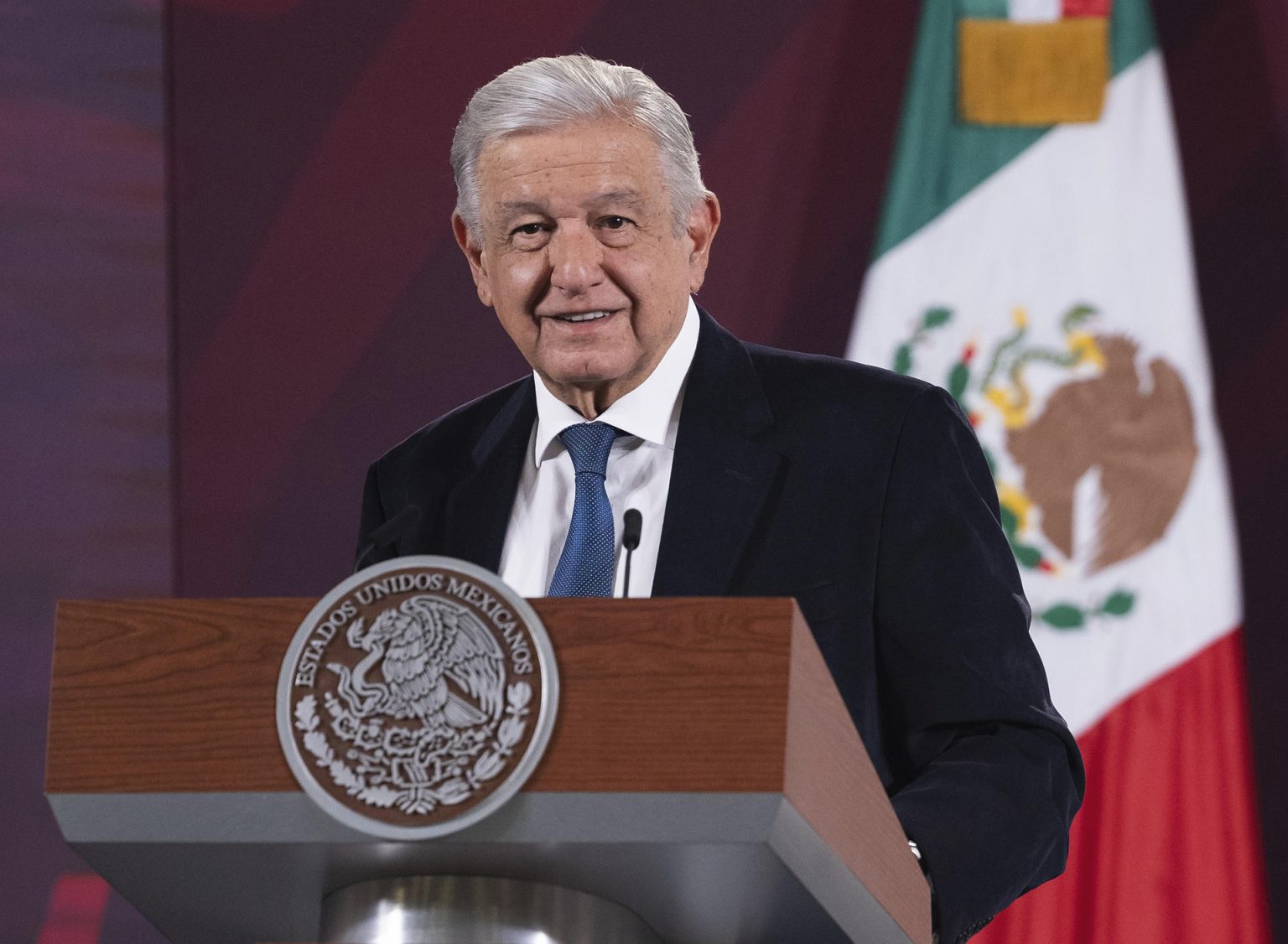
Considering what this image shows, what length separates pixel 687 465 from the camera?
181 cm

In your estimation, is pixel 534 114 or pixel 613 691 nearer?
pixel 613 691

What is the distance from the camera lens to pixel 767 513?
180 centimetres

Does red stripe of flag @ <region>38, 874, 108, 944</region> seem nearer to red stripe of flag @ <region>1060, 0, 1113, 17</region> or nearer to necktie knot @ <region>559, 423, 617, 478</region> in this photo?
necktie knot @ <region>559, 423, 617, 478</region>

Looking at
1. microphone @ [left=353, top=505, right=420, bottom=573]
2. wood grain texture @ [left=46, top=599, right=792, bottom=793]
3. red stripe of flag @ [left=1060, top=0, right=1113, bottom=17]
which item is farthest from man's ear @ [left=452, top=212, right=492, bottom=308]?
red stripe of flag @ [left=1060, top=0, right=1113, bottom=17]

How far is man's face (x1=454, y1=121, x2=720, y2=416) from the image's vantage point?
1.89 m

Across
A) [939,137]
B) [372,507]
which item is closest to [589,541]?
[372,507]

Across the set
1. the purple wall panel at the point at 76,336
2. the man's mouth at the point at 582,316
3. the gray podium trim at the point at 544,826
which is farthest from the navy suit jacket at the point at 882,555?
the purple wall panel at the point at 76,336

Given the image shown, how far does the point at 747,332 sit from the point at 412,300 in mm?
714

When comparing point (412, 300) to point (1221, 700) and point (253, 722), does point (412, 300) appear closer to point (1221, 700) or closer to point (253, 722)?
point (1221, 700)

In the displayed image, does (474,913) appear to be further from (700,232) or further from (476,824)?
(700,232)

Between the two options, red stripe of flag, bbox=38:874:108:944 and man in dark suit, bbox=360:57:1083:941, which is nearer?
man in dark suit, bbox=360:57:1083:941

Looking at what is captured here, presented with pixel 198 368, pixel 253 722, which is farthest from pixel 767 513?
pixel 198 368

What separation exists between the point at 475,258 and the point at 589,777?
1.18 metres

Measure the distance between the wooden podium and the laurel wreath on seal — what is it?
0.02 m
